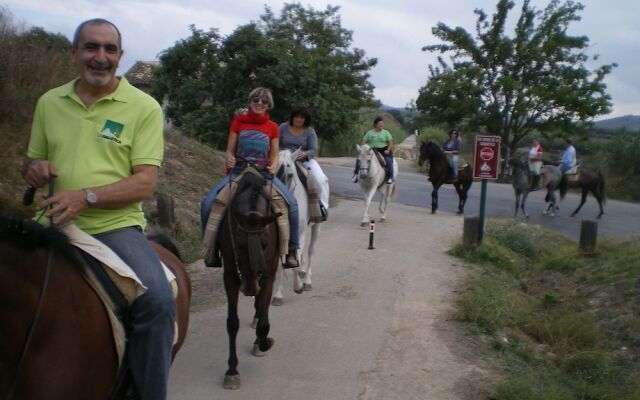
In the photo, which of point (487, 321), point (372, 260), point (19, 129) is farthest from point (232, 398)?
point (19, 129)

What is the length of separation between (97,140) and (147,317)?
89cm

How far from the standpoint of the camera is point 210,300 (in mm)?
7984

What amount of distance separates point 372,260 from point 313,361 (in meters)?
4.82

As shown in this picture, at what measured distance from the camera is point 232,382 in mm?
5320

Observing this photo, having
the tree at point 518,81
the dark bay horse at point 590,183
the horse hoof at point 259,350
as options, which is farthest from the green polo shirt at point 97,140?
the tree at point 518,81

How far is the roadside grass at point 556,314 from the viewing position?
19.9 feet

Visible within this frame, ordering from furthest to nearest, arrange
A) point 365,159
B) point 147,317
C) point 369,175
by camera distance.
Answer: point 369,175
point 365,159
point 147,317

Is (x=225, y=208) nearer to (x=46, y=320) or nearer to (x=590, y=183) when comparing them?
(x=46, y=320)

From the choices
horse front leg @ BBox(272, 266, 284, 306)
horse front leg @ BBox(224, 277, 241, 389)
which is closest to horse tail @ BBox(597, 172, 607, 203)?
horse front leg @ BBox(272, 266, 284, 306)

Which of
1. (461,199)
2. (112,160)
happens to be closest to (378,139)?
(461,199)

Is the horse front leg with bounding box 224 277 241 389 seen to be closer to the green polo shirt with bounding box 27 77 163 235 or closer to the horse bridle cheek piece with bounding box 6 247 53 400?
the green polo shirt with bounding box 27 77 163 235

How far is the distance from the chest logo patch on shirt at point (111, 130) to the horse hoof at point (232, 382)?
297 cm

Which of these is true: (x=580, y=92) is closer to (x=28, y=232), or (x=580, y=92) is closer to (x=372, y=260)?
(x=372, y=260)

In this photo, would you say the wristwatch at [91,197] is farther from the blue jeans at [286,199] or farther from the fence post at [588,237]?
the fence post at [588,237]
